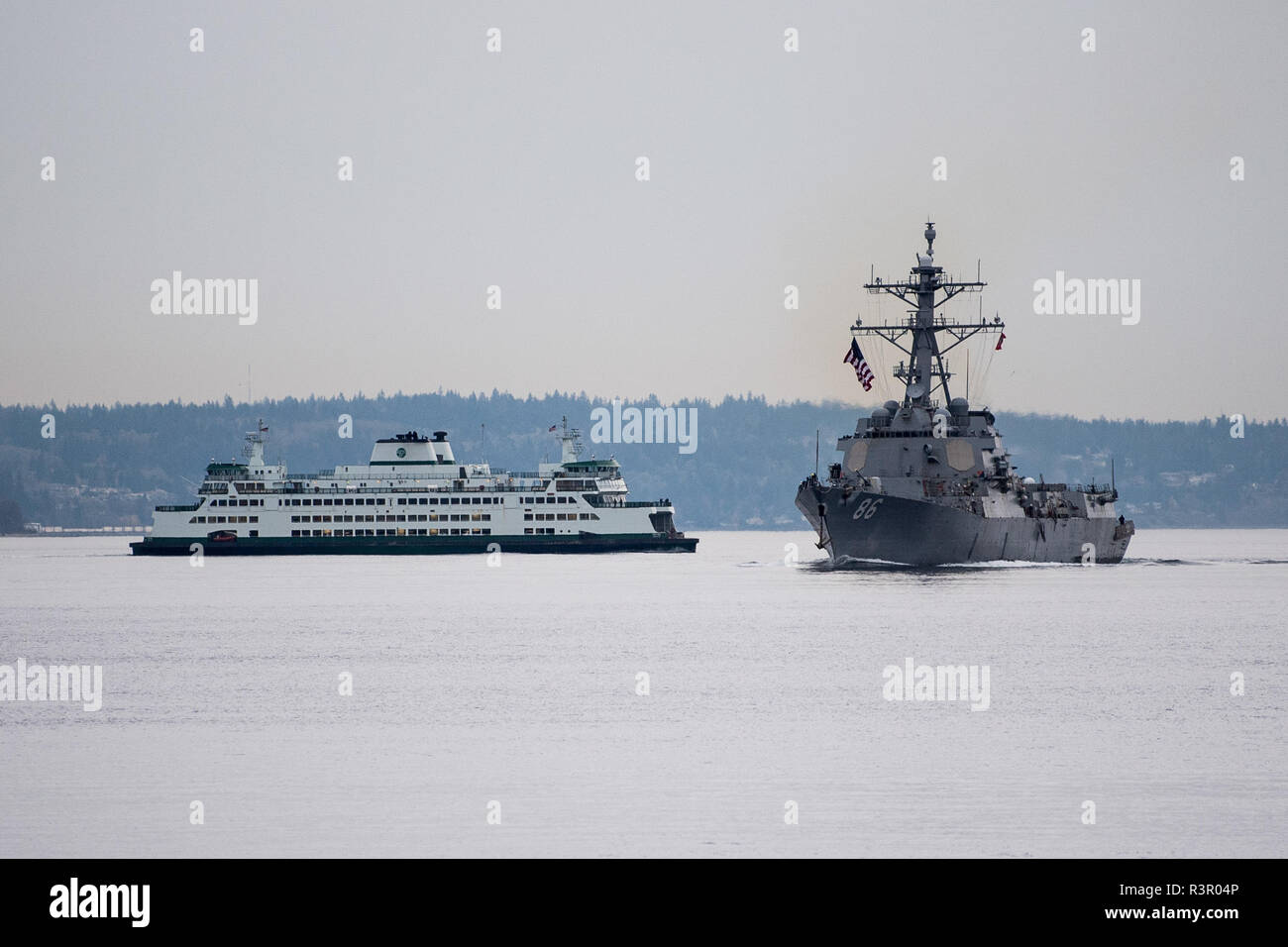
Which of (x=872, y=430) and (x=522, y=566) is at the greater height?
(x=872, y=430)

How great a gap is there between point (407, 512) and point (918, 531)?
5513 centimetres

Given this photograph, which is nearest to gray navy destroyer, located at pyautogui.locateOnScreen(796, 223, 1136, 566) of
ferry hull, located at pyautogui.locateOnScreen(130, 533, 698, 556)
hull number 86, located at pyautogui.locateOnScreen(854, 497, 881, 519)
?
hull number 86, located at pyautogui.locateOnScreen(854, 497, 881, 519)

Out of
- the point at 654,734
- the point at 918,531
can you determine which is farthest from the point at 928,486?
the point at 654,734

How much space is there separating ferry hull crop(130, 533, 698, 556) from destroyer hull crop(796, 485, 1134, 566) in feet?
115

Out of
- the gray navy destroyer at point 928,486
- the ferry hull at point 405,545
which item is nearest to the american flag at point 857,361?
the gray navy destroyer at point 928,486

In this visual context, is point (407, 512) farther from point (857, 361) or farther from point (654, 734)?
point (654, 734)

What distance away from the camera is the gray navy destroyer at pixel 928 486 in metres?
77.3

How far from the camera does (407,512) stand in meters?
123

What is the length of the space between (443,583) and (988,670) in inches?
1953

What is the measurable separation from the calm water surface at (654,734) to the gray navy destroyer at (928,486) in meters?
12.3

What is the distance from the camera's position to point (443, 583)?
86.8 metres

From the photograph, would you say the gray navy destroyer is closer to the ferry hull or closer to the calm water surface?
the calm water surface
